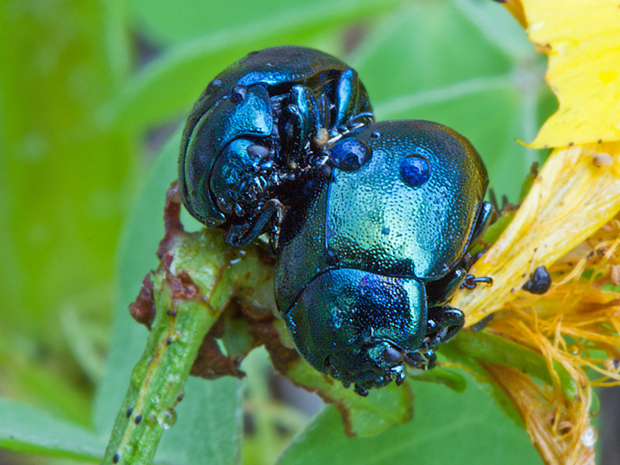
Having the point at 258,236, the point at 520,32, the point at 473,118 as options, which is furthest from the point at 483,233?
the point at 520,32

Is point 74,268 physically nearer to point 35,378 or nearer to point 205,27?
point 35,378

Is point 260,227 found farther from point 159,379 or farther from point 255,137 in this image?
point 159,379

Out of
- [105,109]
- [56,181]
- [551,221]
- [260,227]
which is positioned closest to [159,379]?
[260,227]

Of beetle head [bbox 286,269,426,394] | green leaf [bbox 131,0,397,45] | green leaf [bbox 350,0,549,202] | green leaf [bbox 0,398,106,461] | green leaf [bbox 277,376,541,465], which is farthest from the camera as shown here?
green leaf [bbox 131,0,397,45]

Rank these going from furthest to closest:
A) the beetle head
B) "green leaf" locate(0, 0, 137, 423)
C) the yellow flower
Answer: "green leaf" locate(0, 0, 137, 423)
the yellow flower
the beetle head

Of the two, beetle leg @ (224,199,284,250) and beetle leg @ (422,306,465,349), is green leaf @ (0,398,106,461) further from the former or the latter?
beetle leg @ (422,306,465,349)

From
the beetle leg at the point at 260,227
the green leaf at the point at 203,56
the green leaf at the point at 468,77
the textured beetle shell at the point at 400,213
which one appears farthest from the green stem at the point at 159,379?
the green leaf at the point at 203,56

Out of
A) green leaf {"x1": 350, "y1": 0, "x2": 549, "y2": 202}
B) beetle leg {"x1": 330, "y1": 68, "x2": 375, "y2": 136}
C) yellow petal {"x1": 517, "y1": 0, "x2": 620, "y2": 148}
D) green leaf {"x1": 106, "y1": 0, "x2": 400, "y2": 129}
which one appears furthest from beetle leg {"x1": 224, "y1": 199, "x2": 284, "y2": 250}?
green leaf {"x1": 106, "y1": 0, "x2": 400, "y2": 129}
